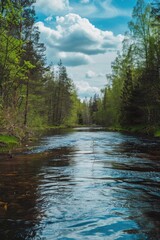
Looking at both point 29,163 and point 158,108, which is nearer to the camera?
point 29,163

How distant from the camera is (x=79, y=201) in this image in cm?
748

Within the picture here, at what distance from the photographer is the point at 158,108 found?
105 ft

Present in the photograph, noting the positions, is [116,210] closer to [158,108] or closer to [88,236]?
[88,236]

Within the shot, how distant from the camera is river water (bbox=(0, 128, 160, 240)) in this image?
5527mm

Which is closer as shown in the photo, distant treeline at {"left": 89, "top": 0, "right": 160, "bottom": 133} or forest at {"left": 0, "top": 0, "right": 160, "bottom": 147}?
forest at {"left": 0, "top": 0, "right": 160, "bottom": 147}

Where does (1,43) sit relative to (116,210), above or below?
above

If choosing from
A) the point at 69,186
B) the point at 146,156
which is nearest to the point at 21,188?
the point at 69,186

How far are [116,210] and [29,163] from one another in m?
7.22

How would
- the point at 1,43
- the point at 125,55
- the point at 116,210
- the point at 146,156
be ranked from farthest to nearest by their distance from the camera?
1. the point at 125,55
2. the point at 1,43
3. the point at 146,156
4. the point at 116,210

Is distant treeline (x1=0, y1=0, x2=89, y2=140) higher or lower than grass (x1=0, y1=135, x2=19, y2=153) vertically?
higher

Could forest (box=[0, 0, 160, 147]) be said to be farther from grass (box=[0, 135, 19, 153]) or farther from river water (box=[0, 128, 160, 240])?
river water (box=[0, 128, 160, 240])

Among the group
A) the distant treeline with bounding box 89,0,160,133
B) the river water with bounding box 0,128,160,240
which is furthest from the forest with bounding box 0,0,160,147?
the river water with bounding box 0,128,160,240

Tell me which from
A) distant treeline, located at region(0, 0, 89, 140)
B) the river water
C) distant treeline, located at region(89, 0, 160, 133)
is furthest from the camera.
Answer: distant treeline, located at region(89, 0, 160, 133)

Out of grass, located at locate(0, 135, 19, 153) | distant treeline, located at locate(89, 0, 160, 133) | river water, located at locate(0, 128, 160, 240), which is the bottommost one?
river water, located at locate(0, 128, 160, 240)
